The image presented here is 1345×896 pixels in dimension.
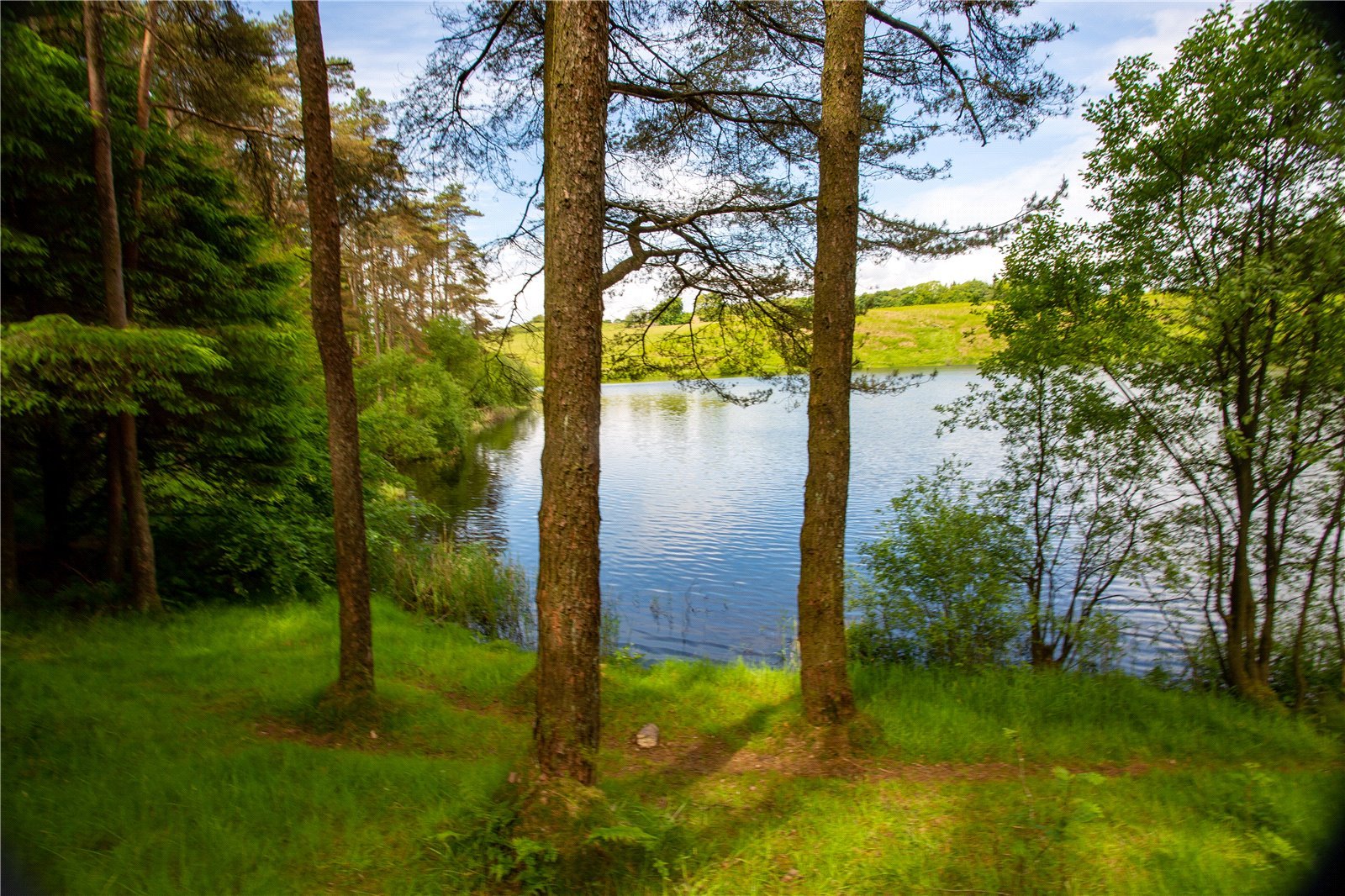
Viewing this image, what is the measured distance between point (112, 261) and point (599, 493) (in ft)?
19.4

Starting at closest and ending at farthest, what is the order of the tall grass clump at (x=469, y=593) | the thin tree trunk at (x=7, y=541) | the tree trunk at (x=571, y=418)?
the tree trunk at (x=571, y=418)
the thin tree trunk at (x=7, y=541)
the tall grass clump at (x=469, y=593)

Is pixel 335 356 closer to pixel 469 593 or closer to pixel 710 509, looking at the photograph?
pixel 469 593

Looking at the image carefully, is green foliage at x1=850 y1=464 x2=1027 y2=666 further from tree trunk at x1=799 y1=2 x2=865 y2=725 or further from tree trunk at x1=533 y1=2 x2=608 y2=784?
tree trunk at x1=533 y1=2 x2=608 y2=784

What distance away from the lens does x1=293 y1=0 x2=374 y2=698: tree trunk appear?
4.92 m

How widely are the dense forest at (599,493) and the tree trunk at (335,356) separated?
1.4 inches

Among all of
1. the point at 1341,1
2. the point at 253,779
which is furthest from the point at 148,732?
the point at 1341,1

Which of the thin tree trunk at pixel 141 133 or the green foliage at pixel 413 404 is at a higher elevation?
the thin tree trunk at pixel 141 133

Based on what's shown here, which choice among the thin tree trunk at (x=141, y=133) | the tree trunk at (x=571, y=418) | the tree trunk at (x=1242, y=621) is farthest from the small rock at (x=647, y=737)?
the thin tree trunk at (x=141, y=133)

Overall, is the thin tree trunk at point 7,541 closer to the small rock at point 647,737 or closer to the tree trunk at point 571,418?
the small rock at point 647,737

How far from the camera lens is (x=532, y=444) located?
33.1m

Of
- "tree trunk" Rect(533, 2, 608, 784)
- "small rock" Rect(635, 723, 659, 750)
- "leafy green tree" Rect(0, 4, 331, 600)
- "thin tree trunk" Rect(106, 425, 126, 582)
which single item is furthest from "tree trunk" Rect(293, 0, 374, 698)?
"thin tree trunk" Rect(106, 425, 126, 582)

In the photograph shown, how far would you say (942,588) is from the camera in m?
7.66

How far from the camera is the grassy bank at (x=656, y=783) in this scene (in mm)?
3113

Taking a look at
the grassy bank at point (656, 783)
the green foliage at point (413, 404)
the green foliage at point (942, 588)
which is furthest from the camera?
the green foliage at point (413, 404)
